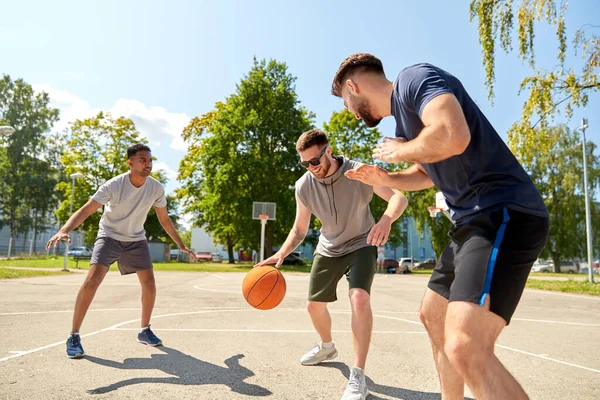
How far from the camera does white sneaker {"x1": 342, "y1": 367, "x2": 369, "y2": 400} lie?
3301 mm

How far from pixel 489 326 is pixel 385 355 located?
3161mm

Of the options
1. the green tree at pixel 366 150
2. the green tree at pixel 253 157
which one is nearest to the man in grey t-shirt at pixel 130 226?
the green tree at pixel 253 157

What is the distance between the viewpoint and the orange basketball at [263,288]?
477 centimetres

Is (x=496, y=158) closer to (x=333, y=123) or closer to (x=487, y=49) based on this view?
(x=487, y=49)

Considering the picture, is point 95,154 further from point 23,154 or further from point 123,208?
point 123,208

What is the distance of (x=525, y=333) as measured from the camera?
645cm

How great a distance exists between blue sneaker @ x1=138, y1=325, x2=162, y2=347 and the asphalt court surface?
11cm

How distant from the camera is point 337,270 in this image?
14.6 feet

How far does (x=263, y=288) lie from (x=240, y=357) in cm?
Result: 73

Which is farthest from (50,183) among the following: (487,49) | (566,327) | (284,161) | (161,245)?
(566,327)

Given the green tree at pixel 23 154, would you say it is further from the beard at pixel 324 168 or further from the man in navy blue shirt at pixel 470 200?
the man in navy blue shirt at pixel 470 200

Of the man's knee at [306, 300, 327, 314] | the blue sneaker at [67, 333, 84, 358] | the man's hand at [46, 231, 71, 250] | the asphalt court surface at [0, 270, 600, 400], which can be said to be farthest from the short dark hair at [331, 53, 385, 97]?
the blue sneaker at [67, 333, 84, 358]

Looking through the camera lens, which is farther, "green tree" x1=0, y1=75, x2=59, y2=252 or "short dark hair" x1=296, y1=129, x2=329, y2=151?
"green tree" x1=0, y1=75, x2=59, y2=252

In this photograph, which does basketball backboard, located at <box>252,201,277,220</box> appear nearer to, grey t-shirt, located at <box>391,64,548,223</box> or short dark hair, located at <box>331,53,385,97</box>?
short dark hair, located at <box>331,53,385,97</box>
